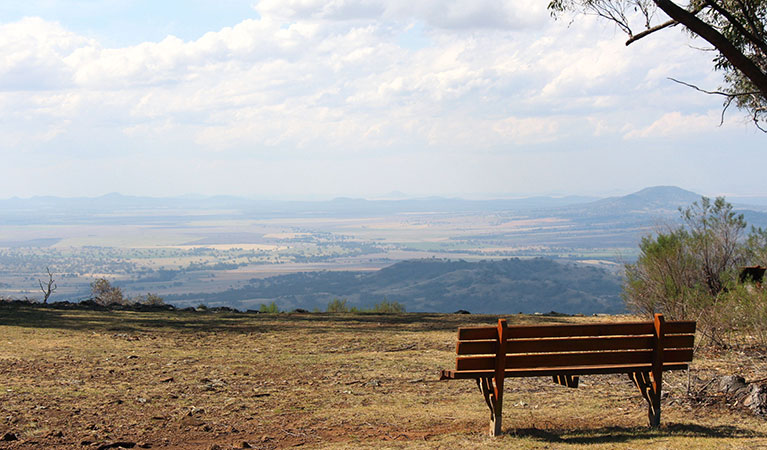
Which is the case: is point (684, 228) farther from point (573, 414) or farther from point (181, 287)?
point (181, 287)

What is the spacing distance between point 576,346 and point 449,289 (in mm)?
139220

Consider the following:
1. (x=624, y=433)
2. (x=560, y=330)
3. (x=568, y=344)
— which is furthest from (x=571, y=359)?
(x=624, y=433)

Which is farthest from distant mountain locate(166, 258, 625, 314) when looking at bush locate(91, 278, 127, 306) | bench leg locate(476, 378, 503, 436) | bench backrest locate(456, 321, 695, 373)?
bench leg locate(476, 378, 503, 436)

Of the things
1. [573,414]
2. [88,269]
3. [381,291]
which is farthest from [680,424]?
[88,269]

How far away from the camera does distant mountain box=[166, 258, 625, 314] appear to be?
129 m

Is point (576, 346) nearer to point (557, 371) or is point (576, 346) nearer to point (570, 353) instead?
point (570, 353)

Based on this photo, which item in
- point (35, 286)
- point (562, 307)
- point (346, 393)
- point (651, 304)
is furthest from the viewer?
point (35, 286)

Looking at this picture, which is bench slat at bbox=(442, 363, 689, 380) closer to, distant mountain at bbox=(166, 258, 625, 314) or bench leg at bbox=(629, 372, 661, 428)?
bench leg at bbox=(629, 372, 661, 428)

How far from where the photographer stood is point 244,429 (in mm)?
7980

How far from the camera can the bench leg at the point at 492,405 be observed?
750 cm

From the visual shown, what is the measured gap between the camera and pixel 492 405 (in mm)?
7719

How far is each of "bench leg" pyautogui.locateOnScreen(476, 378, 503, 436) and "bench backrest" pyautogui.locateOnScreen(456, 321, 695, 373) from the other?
0.24 meters

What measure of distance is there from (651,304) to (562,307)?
362 feet

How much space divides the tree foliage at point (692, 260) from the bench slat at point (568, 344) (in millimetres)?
7596
